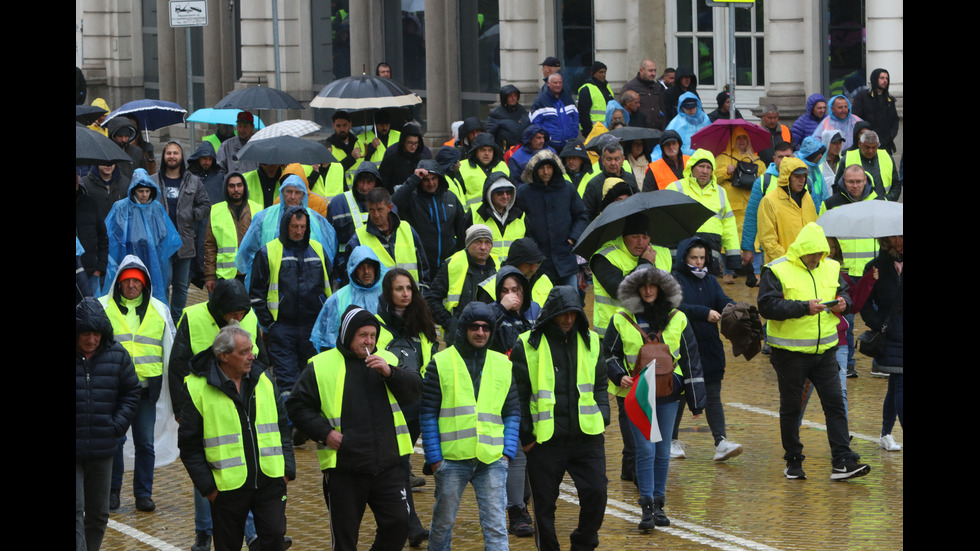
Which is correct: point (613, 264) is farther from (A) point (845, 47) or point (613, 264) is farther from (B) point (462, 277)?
(A) point (845, 47)

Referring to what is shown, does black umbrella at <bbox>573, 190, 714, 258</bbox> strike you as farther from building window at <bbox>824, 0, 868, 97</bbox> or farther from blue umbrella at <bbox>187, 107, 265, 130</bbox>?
building window at <bbox>824, 0, 868, 97</bbox>

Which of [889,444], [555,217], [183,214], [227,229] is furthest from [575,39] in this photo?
[889,444]

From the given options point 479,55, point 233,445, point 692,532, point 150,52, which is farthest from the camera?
point 150,52

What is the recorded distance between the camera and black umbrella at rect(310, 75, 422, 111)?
1859 cm

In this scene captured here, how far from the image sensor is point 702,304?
37.1ft

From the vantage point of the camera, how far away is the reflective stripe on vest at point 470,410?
903 cm

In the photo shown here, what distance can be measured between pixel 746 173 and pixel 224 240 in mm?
A: 6465

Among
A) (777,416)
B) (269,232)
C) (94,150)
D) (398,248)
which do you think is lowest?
(777,416)

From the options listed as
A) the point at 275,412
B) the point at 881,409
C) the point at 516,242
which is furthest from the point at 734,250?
the point at 275,412

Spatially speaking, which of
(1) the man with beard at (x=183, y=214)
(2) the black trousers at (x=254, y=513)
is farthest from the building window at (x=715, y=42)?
(2) the black trousers at (x=254, y=513)

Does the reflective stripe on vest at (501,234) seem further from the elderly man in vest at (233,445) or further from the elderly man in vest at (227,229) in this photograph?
the elderly man in vest at (233,445)

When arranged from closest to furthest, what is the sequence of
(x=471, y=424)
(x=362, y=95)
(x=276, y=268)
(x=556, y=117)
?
(x=471, y=424) → (x=276, y=268) → (x=362, y=95) → (x=556, y=117)

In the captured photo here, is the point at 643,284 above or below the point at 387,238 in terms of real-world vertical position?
below
